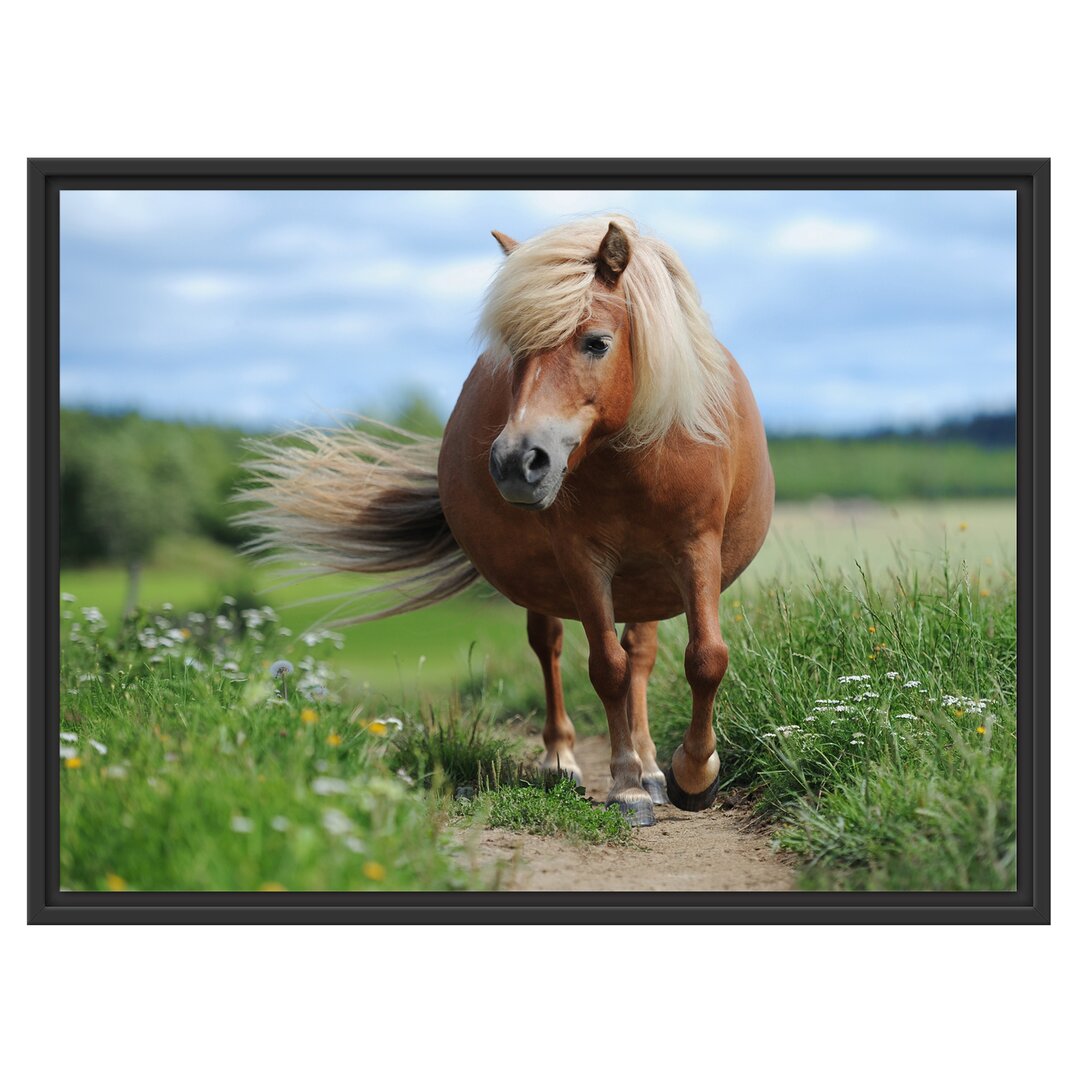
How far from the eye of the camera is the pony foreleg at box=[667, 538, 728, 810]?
455cm

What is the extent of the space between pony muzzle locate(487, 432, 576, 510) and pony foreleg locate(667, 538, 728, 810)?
3.18 ft

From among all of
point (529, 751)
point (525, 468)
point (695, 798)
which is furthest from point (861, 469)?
point (525, 468)

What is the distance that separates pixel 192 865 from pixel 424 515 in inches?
109

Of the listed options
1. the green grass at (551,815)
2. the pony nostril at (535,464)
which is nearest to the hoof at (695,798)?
the green grass at (551,815)

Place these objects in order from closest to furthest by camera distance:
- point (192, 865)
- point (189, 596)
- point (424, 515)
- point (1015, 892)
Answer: point (192, 865) → point (1015, 892) → point (424, 515) → point (189, 596)

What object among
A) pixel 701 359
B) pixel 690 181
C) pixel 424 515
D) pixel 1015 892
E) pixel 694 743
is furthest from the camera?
pixel 424 515

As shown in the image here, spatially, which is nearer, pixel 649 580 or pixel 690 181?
pixel 690 181

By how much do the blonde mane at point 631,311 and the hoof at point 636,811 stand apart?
1446mm

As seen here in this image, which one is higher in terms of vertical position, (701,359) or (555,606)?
(701,359)

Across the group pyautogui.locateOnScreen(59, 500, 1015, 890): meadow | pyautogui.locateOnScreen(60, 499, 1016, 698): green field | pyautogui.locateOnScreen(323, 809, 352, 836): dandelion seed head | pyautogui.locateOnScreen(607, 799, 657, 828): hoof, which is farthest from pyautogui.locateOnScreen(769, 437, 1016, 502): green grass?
pyautogui.locateOnScreen(323, 809, 352, 836): dandelion seed head

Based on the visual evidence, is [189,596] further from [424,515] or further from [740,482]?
[740,482]

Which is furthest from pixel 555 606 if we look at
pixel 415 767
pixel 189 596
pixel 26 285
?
pixel 189 596

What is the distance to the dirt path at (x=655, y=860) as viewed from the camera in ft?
12.9

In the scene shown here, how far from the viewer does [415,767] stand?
525 cm
